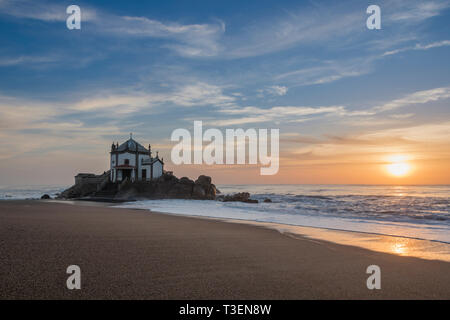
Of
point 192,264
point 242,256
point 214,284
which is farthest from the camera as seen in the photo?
point 242,256

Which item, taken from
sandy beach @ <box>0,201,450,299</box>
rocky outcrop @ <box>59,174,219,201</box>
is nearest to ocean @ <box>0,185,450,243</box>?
sandy beach @ <box>0,201,450,299</box>

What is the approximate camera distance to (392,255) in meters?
7.38

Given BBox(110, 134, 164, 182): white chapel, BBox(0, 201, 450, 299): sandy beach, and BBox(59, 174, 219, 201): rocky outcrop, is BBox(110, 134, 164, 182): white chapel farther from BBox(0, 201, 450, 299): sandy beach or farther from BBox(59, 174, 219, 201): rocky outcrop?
BBox(0, 201, 450, 299): sandy beach

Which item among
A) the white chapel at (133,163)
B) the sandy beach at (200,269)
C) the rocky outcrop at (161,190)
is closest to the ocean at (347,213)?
the sandy beach at (200,269)

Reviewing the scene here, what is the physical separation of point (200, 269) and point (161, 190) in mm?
43796

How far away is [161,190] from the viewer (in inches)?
1897

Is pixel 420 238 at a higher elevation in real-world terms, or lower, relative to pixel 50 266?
lower

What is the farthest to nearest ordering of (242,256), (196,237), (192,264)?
(196,237), (242,256), (192,264)

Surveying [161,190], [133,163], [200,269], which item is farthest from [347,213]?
[133,163]

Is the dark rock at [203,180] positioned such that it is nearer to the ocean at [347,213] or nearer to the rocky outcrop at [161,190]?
the rocky outcrop at [161,190]

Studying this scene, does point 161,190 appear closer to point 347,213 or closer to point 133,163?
point 133,163
